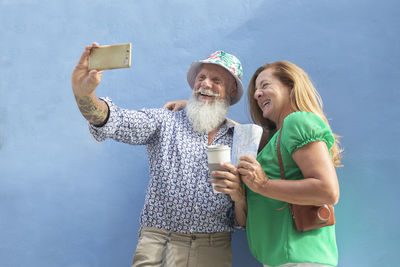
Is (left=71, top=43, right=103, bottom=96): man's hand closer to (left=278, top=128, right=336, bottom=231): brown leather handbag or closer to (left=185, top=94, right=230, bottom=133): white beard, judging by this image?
(left=185, top=94, right=230, bottom=133): white beard

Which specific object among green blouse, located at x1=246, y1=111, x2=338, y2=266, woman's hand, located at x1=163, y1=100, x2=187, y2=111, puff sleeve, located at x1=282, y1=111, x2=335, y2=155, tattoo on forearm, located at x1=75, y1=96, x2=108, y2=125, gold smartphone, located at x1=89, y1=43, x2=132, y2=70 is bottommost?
green blouse, located at x1=246, y1=111, x2=338, y2=266

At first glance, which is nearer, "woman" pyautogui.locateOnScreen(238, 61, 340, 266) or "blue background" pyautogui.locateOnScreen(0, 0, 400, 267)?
"woman" pyautogui.locateOnScreen(238, 61, 340, 266)

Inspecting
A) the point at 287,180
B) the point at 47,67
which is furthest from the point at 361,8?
the point at 47,67

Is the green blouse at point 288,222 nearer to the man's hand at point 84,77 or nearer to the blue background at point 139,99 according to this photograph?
the blue background at point 139,99

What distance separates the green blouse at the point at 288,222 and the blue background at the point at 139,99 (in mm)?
724

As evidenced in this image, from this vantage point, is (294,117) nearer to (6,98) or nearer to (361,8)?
(361,8)

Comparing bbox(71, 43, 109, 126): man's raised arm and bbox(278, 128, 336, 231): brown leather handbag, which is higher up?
bbox(71, 43, 109, 126): man's raised arm

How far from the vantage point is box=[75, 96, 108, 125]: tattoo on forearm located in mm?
1773

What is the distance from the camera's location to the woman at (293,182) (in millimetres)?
1561

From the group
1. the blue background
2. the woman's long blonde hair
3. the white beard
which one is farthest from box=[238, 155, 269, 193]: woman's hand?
the blue background

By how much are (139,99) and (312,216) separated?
1.46 meters

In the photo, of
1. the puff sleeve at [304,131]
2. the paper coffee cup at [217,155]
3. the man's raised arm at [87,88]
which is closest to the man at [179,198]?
the man's raised arm at [87,88]

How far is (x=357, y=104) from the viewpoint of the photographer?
98.0 inches

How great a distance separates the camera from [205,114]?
7.27 ft
